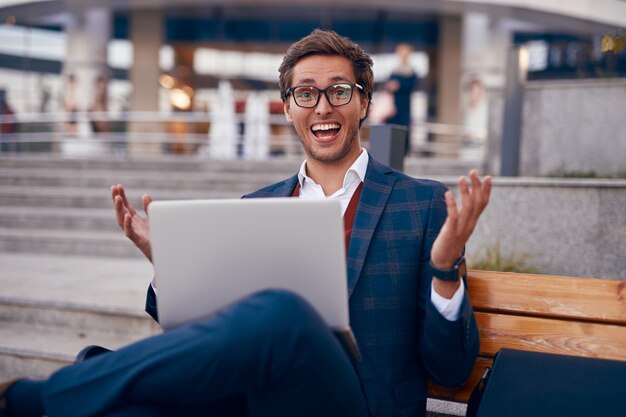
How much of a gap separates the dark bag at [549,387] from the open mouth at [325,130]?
3.49 feet

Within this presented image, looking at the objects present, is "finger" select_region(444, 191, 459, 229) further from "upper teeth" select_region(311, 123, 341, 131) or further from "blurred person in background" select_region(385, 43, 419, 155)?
"blurred person in background" select_region(385, 43, 419, 155)

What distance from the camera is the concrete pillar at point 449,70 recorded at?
16.8m

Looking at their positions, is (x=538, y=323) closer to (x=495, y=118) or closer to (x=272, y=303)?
(x=272, y=303)

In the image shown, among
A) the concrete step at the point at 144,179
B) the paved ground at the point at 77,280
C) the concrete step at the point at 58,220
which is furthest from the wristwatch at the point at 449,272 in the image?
the concrete step at the point at 144,179

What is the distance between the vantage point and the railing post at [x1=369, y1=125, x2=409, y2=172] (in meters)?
4.21

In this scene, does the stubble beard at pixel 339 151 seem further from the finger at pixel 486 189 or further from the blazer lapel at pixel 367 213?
the finger at pixel 486 189

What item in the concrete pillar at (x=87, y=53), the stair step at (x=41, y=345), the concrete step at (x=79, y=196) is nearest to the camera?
the stair step at (x=41, y=345)

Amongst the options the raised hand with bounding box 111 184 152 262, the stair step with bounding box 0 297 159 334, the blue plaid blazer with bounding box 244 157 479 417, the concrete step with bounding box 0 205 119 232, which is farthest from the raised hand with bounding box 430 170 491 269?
the concrete step with bounding box 0 205 119 232

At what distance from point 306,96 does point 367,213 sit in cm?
57

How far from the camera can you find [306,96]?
2.54m

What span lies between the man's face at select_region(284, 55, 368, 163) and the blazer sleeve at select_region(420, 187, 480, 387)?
0.44m

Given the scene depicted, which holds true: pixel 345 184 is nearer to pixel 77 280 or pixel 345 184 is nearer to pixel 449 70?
pixel 77 280

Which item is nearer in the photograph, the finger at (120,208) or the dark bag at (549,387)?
the dark bag at (549,387)

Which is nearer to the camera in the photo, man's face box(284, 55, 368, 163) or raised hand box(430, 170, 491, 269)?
raised hand box(430, 170, 491, 269)
